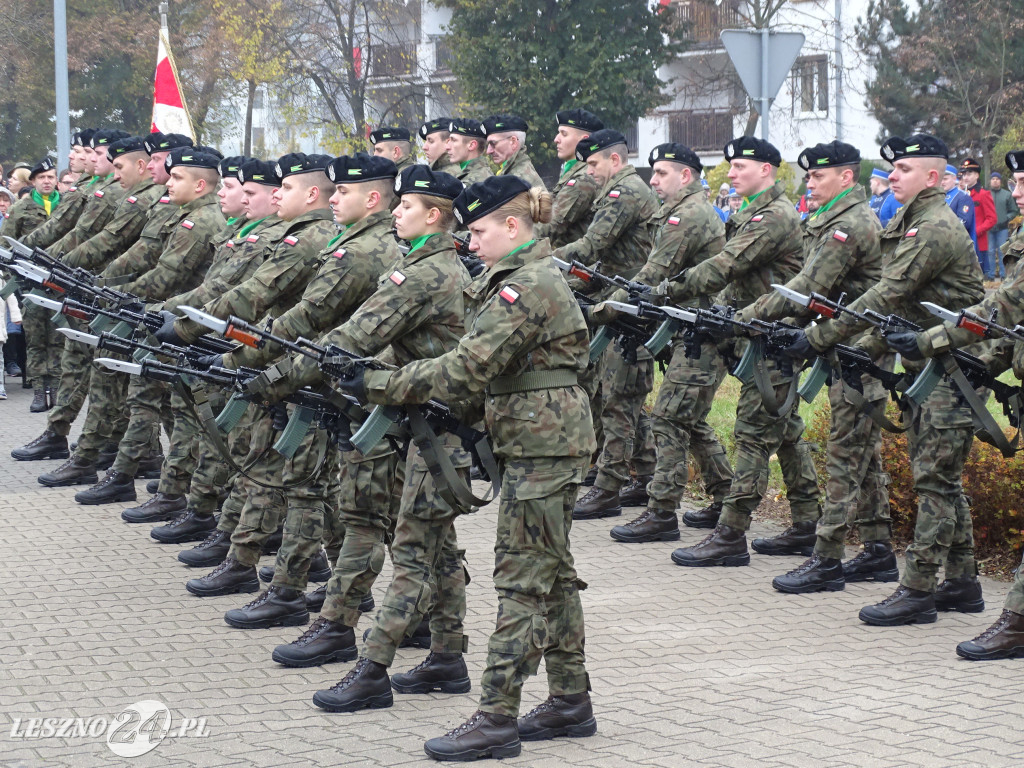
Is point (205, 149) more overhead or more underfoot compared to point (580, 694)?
more overhead

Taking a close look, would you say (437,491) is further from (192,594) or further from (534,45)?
(534,45)

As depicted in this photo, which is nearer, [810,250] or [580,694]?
[580,694]

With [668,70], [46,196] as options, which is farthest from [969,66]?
[46,196]

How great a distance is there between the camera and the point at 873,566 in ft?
28.0

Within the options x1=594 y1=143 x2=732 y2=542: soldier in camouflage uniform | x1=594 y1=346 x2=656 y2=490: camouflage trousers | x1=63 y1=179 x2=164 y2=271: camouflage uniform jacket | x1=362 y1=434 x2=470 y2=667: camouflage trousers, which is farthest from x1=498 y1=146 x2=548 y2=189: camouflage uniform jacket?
x1=362 y1=434 x2=470 y2=667: camouflage trousers

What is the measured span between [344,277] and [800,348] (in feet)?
9.09

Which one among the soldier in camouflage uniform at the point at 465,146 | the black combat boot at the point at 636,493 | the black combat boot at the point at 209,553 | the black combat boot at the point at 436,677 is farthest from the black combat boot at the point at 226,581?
the soldier in camouflage uniform at the point at 465,146

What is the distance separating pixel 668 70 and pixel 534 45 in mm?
14321

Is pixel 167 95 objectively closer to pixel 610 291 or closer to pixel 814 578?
pixel 610 291

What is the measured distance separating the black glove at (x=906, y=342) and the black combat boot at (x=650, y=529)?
9.15 feet

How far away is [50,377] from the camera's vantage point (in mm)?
14633

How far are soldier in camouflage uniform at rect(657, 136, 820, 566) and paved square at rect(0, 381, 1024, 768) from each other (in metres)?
0.26

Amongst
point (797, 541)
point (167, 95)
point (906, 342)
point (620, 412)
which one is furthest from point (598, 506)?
point (167, 95)

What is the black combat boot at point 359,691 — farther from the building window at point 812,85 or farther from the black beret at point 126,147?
the building window at point 812,85
